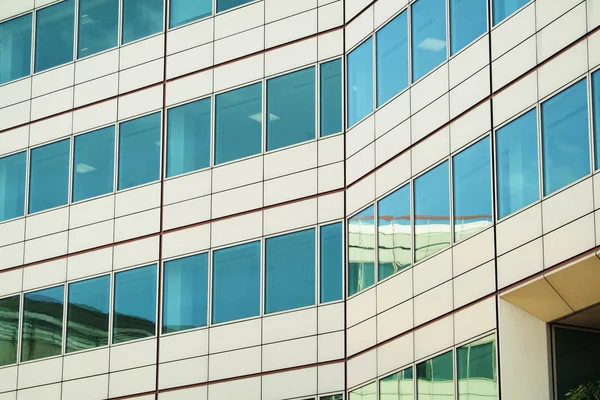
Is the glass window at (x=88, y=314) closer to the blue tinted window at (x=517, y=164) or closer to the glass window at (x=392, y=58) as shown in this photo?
the glass window at (x=392, y=58)

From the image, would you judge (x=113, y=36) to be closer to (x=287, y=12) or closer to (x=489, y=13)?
(x=287, y=12)

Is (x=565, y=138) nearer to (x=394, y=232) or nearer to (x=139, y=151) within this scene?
(x=394, y=232)

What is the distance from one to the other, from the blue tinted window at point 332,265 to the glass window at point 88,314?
699 cm

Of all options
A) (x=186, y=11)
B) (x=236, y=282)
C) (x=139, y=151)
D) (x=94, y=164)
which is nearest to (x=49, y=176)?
(x=94, y=164)

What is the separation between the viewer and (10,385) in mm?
35656

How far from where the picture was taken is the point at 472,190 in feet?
85.7

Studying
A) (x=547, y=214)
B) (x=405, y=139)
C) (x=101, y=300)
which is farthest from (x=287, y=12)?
(x=547, y=214)

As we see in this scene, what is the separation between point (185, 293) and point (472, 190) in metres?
9.70

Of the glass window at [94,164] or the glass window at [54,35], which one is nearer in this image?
the glass window at [94,164]

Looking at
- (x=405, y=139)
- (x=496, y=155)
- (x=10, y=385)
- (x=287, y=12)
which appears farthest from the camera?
(x=10, y=385)

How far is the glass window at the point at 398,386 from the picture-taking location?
27.5 metres

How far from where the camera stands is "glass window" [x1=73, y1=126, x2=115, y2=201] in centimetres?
3553

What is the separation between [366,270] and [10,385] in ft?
39.4

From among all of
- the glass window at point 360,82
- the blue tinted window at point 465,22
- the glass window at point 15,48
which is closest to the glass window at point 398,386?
the glass window at point 360,82
